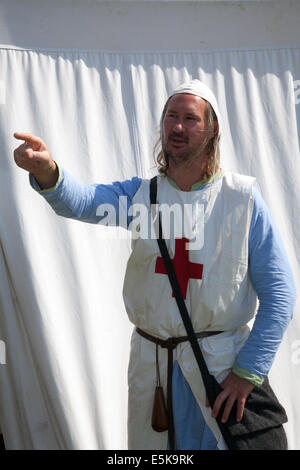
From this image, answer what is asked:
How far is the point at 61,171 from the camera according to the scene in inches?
61.9

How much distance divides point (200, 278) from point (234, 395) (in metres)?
0.33

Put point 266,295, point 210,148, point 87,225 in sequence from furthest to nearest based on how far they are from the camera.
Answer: point 87,225, point 210,148, point 266,295

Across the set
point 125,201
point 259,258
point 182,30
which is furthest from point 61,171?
point 182,30

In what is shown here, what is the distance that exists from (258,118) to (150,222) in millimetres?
1156

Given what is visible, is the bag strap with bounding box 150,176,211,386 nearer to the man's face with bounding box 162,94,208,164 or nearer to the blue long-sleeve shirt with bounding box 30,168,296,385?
the blue long-sleeve shirt with bounding box 30,168,296,385

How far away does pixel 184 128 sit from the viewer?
5.51 feet

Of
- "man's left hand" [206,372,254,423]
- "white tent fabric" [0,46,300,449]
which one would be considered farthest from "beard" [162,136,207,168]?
"white tent fabric" [0,46,300,449]

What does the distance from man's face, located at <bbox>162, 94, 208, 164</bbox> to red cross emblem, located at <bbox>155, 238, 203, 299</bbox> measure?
246mm

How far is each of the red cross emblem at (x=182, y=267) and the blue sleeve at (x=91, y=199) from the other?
0.17m

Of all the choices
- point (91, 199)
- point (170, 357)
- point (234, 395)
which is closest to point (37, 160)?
point (91, 199)

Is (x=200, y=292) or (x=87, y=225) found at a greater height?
(x=87, y=225)

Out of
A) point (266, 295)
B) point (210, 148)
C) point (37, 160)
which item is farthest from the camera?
point (210, 148)

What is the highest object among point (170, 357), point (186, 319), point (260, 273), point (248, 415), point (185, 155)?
point (185, 155)

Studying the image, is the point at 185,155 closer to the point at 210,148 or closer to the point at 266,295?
the point at 210,148
